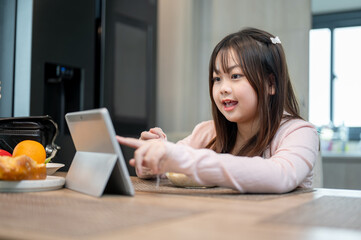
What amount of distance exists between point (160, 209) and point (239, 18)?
261cm

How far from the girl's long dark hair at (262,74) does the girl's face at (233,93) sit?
14 mm

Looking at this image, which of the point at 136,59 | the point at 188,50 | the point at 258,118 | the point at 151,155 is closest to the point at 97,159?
the point at 151,155

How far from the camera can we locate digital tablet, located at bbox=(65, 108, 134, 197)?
31.7 inches

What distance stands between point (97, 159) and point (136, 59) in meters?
1.93

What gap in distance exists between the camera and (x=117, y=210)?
25.7 inches

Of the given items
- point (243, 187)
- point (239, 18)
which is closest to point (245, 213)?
point (243, 187)

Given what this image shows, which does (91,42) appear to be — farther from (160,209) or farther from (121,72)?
(160,209)

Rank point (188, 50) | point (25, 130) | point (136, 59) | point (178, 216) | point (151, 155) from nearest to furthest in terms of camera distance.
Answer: point (178, 216) < point (151, 155) < point (25, 130) < point (136, 59) < point (188, 50)

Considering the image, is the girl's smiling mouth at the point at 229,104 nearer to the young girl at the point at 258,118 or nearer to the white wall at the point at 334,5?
the young girl at the point at 258,118

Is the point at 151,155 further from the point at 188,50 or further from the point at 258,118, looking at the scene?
the point at 188,50

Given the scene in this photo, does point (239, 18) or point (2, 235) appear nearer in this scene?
point (2, 235)

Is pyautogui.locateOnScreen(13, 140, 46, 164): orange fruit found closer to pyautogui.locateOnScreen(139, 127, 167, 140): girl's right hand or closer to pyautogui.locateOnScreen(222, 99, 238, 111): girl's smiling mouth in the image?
pyautogui.locateOnScreen(139, 127, 167, 140): girl's right hand

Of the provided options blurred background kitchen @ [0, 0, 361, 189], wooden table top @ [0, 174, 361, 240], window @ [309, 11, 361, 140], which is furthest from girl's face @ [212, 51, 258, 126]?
window @ [309, 11, 361, 140]

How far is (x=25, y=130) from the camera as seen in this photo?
131 cm
